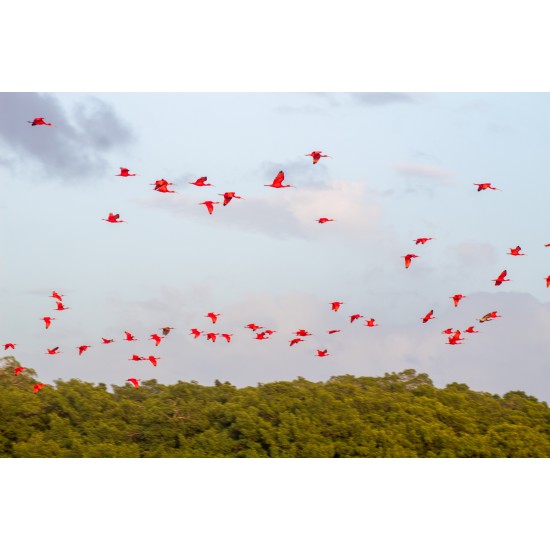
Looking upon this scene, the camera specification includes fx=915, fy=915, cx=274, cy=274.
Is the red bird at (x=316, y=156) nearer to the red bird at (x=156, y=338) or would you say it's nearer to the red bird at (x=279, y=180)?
the red bird at (x=279, y=180)

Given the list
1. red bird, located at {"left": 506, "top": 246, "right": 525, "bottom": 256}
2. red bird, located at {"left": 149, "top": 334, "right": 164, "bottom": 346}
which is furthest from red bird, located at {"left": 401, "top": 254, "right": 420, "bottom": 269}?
red bird, located at {"left": 149, "top": 334, "right": 164, "bottom": 346}

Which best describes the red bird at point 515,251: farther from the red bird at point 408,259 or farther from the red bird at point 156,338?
the red bird at point 156,338

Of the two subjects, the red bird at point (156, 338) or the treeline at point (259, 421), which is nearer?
the treeline at point (259, 421)

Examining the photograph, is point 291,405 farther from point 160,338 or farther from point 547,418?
point 547,418

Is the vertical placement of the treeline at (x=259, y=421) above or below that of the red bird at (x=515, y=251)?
below

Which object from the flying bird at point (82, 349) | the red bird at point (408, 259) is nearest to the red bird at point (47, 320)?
the flying bird at point (82, 349)

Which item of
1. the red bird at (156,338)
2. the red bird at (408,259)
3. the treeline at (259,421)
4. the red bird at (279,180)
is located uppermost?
the red bird at (279,180)

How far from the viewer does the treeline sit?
8.09 meters

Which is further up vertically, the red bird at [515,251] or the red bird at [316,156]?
the red bird at [316,156]

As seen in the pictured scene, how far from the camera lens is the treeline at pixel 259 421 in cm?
809

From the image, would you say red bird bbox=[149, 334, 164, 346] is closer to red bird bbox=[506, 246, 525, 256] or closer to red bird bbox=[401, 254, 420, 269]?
red bird bbox=[401, 254, 420, 269]

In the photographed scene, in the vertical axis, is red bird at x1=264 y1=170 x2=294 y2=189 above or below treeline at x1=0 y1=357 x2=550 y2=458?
above

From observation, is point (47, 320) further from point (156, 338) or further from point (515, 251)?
point (515, 251)
